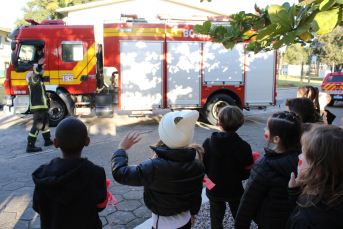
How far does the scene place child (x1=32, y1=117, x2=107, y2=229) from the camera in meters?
1.77

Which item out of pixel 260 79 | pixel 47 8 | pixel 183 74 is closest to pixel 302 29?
pixel 183 74

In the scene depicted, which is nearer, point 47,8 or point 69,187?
point 69,187

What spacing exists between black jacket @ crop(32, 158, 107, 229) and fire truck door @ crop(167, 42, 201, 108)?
7371 millimetres

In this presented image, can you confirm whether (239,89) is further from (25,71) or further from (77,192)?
(77,192)

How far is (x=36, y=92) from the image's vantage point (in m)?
6.46

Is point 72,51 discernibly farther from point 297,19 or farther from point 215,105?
point 297,19

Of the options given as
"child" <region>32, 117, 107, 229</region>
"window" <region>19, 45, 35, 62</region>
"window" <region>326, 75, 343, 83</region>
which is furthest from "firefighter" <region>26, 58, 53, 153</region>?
"window" <region>326, 75, 343, 83</region>

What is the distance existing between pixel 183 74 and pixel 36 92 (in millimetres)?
4486

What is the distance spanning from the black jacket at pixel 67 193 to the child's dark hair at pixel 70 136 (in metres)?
0.10

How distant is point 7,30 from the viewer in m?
31.5

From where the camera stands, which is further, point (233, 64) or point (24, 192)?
point (233, 64)

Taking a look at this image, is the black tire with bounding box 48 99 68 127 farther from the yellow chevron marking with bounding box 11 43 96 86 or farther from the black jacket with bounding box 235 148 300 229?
the black jacket with bounding box 235 148 300 229

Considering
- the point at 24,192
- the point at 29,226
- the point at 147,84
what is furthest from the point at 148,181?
the point at 147,84

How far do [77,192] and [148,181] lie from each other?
0.46 meters
